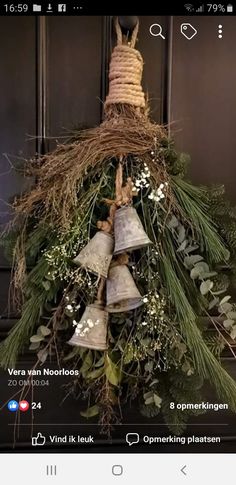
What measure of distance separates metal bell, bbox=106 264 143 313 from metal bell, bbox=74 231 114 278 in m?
0.01

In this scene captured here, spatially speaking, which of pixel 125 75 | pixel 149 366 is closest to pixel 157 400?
pixel 149 366

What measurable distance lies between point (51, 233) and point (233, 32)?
1.17ft

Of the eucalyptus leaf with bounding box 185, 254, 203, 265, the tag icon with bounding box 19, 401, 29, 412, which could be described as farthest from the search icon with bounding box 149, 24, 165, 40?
the tag icon with bounding box 19, 401, 29, 412

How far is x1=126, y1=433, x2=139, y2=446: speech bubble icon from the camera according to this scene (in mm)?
720

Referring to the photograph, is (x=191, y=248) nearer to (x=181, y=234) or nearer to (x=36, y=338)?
(x=181, y=234)

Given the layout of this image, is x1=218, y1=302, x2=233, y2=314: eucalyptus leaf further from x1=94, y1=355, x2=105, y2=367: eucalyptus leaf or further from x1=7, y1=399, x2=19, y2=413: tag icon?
x1=7, y1=399, x2=19, y2=413: tag icon

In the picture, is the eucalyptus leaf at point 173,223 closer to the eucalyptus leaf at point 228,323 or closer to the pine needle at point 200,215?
the pine needle at point 200,215

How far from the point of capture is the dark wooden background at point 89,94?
738mm

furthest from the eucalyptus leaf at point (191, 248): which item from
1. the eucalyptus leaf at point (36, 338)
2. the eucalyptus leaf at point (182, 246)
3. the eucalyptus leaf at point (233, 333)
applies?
the eucalyptus leaf at point (36, 338)

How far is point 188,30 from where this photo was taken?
712 mm

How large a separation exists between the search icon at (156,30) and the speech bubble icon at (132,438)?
0.53 meters

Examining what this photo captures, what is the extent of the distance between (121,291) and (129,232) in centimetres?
7
